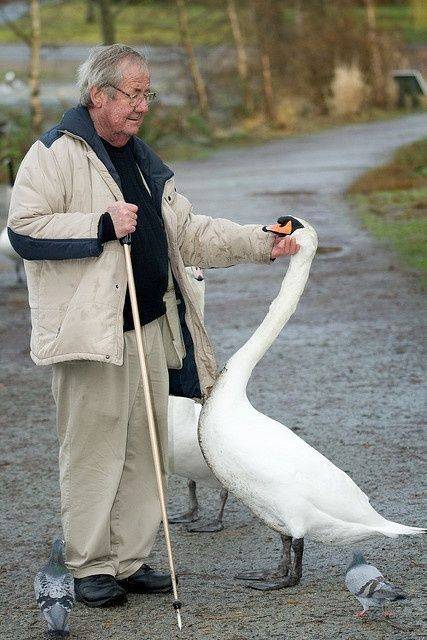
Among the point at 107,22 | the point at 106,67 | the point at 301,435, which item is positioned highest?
the point at 106,67

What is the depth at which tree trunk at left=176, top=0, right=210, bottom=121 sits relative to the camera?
31891 mm

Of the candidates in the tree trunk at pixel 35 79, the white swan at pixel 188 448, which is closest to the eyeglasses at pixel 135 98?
the white swan at pixel 188 448

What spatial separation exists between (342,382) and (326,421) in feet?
3.37

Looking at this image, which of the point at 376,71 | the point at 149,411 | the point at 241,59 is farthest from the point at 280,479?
the point at 376,71

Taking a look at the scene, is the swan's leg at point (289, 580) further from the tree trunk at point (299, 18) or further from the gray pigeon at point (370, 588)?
the tree trunk at point (299, 18)

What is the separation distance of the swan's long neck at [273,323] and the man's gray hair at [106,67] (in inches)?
40.3

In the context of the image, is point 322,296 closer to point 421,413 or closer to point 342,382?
point 342,382

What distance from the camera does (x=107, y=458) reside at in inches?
213

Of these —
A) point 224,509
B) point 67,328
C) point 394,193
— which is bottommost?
point 394,193

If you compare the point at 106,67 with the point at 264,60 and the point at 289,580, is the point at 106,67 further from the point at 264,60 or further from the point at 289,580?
the point at 264,60

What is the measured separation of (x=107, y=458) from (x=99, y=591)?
0.53m

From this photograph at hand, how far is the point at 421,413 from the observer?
8273 mm

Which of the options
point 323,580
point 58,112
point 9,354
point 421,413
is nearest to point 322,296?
point 9,354

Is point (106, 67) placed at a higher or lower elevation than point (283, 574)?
higher
